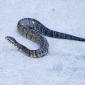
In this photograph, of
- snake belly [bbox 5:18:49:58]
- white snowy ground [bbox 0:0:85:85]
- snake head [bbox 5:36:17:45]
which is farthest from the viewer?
snake head [bbox 5:36:17:45]

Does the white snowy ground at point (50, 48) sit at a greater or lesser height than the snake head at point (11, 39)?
lesser

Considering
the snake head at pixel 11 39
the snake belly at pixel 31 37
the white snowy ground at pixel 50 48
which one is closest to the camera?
the white snowy ground at pixel 50 48

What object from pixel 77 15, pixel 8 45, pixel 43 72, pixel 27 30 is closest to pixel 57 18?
pixel 77 15

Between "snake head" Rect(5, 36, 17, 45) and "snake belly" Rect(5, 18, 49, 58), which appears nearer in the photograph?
"snake belly" Rect(5, 18, 49, 58)

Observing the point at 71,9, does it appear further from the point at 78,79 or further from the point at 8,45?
the point at 78,79

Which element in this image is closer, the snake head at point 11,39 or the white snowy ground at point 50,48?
the white snowy ground at point 50,48

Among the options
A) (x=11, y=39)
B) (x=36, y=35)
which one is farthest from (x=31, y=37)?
(x=11, y=39)

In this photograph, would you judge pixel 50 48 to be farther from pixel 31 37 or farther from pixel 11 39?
pixel 11 39

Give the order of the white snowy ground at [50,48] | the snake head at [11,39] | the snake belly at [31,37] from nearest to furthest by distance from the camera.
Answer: the white snowy ground at [50,48]
the snake belly at [31,37]
the snake head at [11,39]
